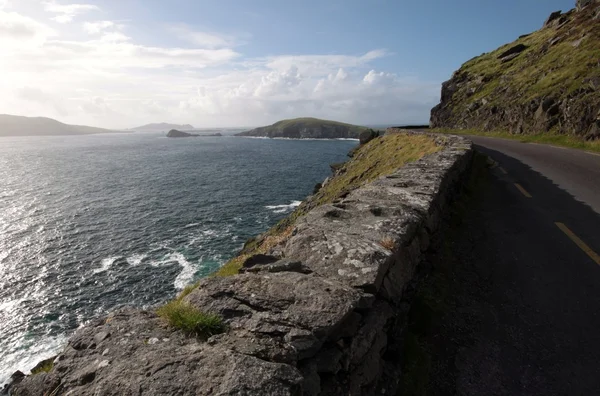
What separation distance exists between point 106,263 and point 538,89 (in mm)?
57542

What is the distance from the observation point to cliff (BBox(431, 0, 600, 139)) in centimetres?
3431

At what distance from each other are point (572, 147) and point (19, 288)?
174 ft

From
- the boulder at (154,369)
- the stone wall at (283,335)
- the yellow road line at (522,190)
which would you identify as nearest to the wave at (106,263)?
the stone wall at (283,335)

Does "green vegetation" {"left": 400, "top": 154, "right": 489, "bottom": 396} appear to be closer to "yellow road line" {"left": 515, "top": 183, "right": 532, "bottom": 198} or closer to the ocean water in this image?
"yellow road line" {"left": 515, "top": 183, "right": 532, "bottom": 198}

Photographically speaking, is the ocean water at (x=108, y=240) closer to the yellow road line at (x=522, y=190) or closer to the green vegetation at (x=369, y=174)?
the green vegetation at (x=369, y=174)

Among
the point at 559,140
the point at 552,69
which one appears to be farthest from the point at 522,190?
the point at 552,69

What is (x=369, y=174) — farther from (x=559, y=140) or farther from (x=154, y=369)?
(x=154, y=369)

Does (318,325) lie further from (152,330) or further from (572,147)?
(572,147)

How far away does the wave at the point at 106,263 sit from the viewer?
109ft

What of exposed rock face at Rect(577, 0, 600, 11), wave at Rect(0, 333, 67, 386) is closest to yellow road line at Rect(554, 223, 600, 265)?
wave at Rect(0, 333, 67, 386)

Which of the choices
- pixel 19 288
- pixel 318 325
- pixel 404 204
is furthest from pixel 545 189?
pixel 19 288

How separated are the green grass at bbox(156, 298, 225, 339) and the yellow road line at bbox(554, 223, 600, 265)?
1049 cm

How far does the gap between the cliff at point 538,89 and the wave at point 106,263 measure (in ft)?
157

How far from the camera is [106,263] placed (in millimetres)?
34594
